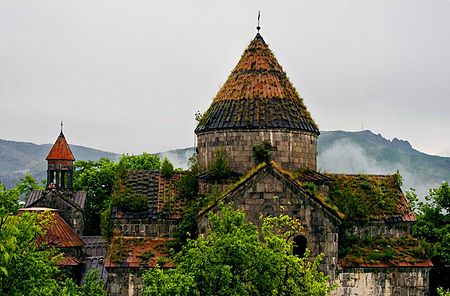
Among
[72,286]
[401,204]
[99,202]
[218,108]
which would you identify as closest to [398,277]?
[401,204]

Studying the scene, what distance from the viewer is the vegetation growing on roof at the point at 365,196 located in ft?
73.2

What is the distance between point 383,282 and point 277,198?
167 inches

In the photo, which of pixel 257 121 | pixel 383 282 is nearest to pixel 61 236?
pixel 257 121

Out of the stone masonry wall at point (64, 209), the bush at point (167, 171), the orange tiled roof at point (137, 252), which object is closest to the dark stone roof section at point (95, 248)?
the stone masonry wall at point (64, 209)

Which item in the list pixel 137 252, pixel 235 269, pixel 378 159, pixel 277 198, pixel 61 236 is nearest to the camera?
pixel 235 269

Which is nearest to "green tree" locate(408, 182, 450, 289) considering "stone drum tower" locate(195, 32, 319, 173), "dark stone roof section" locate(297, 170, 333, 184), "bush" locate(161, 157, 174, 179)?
"dark stone roof section" locate(297, 170, 333, 184)

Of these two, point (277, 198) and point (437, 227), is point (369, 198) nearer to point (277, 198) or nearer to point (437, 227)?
point (277, 198)

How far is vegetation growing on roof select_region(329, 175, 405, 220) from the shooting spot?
2230 centimetres

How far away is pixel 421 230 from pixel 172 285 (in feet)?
56.8

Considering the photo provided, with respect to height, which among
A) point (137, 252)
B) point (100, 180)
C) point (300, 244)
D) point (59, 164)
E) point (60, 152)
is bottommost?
point (137, 252)

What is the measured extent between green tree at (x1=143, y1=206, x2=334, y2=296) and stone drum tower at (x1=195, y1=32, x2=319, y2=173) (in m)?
6.76

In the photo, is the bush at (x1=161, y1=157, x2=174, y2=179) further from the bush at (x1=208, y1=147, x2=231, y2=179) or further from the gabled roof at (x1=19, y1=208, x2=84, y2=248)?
the gabled roof at (x1=19, y1=208, x2=84, y2=248)

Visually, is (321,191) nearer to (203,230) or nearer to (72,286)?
(203,230)

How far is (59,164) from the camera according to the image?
137 ft
